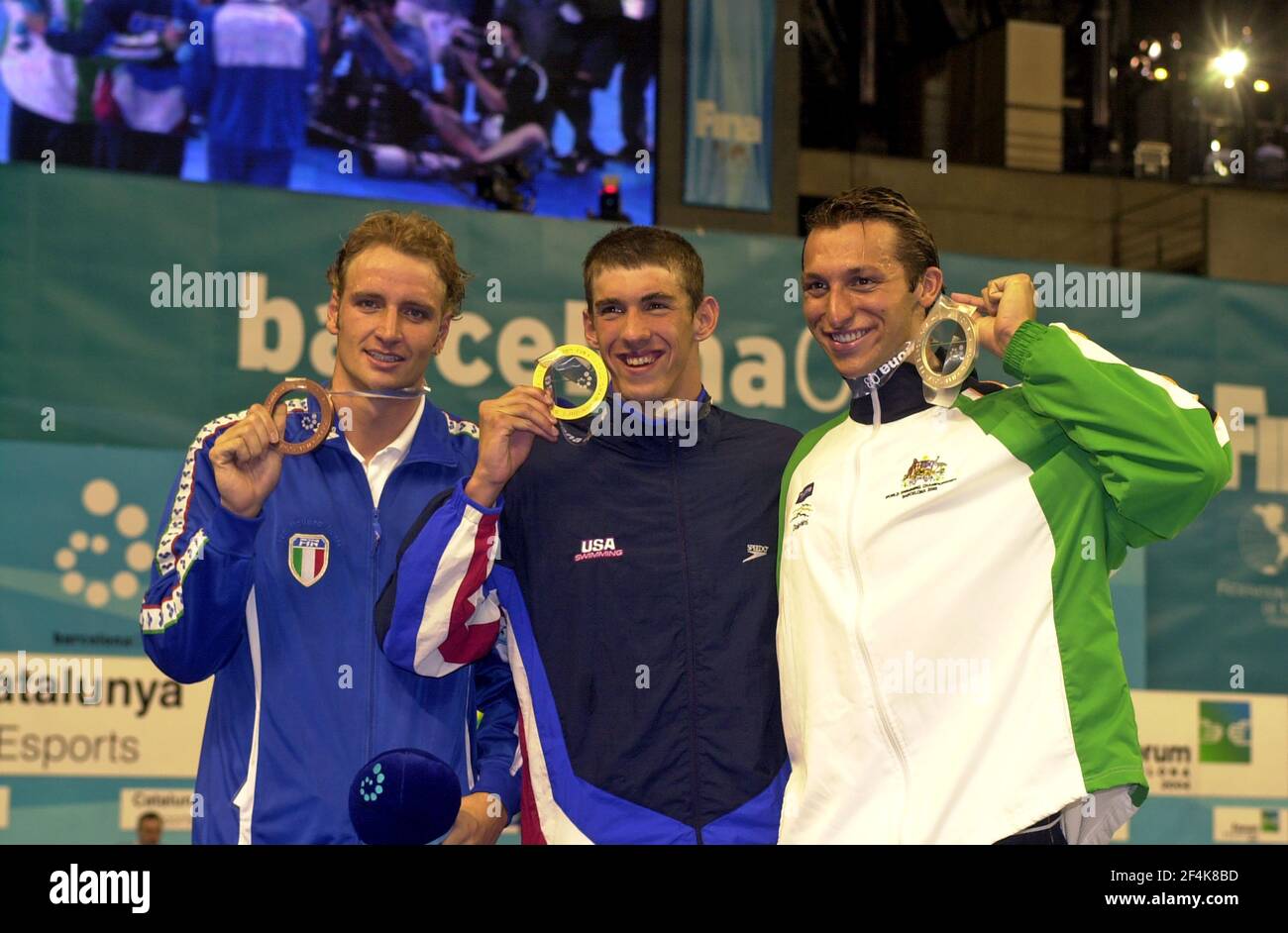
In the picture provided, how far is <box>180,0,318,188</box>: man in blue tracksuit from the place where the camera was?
876 cm

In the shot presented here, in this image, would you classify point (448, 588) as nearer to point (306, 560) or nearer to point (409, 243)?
point (306, 560)

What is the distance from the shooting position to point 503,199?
834cm

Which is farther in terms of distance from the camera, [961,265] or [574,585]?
[961,265]

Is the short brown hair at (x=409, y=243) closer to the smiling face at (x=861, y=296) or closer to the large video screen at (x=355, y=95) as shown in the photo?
the smiling face at (x=861, y=296)

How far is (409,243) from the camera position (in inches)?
136

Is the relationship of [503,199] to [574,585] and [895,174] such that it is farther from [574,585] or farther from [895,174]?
[895,174]

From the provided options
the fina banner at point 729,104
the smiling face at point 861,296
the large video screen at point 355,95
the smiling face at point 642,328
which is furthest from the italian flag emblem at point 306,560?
the fina banner at point 729,104

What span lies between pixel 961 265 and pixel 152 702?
4.05 meters

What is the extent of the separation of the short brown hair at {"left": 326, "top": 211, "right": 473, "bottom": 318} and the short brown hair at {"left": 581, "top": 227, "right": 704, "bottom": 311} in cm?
34

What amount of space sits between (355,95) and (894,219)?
22.3 ft

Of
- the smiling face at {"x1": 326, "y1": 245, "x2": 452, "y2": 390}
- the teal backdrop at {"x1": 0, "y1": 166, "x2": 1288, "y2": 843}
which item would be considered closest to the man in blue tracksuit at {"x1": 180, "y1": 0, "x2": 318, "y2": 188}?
the teal backdrop at {"x1": 0, "y1": 166, "x2": 1288, "y2": 843}

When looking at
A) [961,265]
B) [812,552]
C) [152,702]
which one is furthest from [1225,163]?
[812,552]

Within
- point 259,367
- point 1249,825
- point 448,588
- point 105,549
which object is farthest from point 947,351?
point 1249,825

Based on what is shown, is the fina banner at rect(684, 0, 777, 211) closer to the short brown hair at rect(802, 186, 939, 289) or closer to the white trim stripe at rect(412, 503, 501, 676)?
the short brown hair at rect(802, 186, 939, 289)
